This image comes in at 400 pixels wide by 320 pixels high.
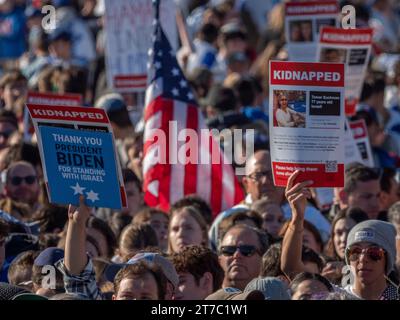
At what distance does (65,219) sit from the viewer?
1102cm

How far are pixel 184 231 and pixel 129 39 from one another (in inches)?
172

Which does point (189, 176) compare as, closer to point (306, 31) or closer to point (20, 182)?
point (20, 182)

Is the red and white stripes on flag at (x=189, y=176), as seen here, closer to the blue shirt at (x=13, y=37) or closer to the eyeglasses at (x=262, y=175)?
the eyeglasses at (x=262, y=175)

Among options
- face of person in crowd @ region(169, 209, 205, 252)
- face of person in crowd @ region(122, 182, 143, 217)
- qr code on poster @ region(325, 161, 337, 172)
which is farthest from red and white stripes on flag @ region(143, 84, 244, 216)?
qr code on poster @ region(325, 161, 337, 172)

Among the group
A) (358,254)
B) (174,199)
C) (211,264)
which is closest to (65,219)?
(174,199)

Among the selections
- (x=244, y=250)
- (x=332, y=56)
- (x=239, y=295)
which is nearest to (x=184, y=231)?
(x=244, y=250)

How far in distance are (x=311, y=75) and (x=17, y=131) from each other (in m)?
5.92

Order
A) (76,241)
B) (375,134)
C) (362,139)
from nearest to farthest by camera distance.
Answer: (76,241), (362,139), (375,134)

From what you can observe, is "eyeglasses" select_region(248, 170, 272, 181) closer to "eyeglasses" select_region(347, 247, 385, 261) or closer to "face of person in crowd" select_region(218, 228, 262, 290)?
"face of person in crowd" select_region(218, 228, 262, 290)

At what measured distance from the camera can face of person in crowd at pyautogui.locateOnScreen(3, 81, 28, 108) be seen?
15.8 meters

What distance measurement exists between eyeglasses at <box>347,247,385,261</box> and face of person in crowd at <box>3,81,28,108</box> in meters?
7.78

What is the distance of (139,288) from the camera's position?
785 centimetres

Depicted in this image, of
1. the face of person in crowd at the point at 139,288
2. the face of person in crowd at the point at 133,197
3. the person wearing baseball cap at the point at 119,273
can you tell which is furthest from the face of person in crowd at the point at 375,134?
the face of person in crowd at the point at 139,288
